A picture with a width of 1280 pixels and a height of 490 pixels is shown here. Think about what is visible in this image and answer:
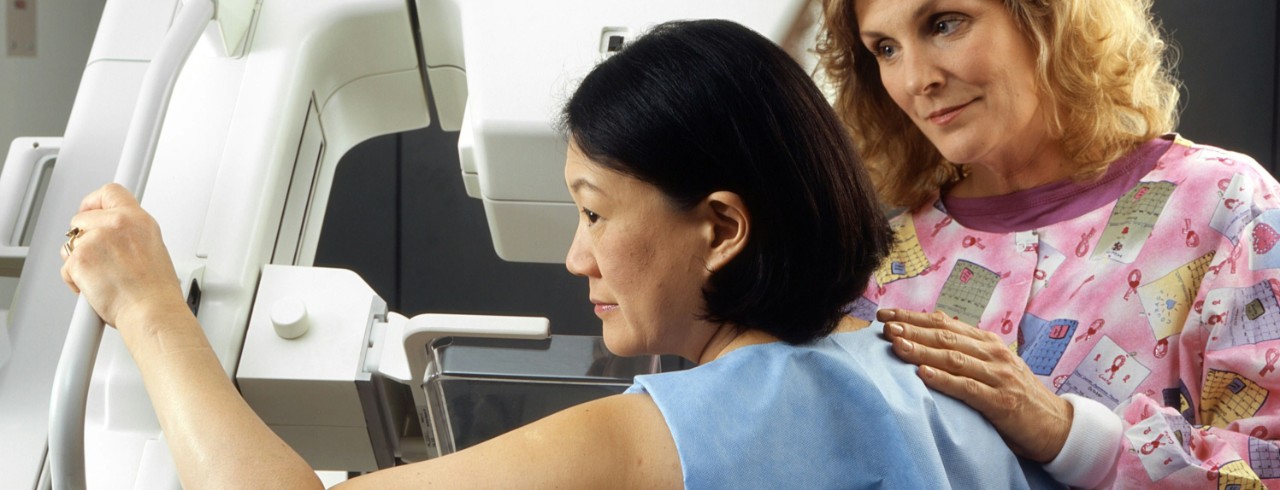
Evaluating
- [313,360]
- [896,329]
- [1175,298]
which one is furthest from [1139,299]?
[313,360]

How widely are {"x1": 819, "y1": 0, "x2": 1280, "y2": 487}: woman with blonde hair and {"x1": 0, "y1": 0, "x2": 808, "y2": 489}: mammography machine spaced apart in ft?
0.74

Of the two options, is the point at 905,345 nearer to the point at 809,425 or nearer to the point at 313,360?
the point at 809,425

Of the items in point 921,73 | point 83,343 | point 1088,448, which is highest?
point 921,73

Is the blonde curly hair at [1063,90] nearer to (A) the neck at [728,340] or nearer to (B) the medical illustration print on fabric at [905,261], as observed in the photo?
(B) the medical illustration print on fabric at [905,261]

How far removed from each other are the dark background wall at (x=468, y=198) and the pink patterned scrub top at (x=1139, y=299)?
1553mm

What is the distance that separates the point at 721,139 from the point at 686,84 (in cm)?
5

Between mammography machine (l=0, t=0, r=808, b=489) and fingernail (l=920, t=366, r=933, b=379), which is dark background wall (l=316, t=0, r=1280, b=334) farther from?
fingernail (l=920, t=366, r=933, b=379)

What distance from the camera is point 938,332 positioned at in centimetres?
105

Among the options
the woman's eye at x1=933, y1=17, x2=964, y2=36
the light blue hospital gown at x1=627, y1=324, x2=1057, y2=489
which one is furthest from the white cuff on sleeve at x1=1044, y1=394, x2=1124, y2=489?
the woman's eye at x1=933, y1=17, x2=964, y2=36

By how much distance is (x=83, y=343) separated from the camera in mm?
1052

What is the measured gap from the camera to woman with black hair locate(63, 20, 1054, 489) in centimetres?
84

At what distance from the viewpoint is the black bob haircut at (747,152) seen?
91 centimetres

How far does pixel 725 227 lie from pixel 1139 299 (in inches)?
23.6

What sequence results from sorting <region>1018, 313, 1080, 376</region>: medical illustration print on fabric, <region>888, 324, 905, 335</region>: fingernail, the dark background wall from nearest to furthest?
<region>888, 324, 905, 335</region>: fingernail → <region>1018, 313, 1080, 376</region>: medical illustration print on fabric → the dark background wall
